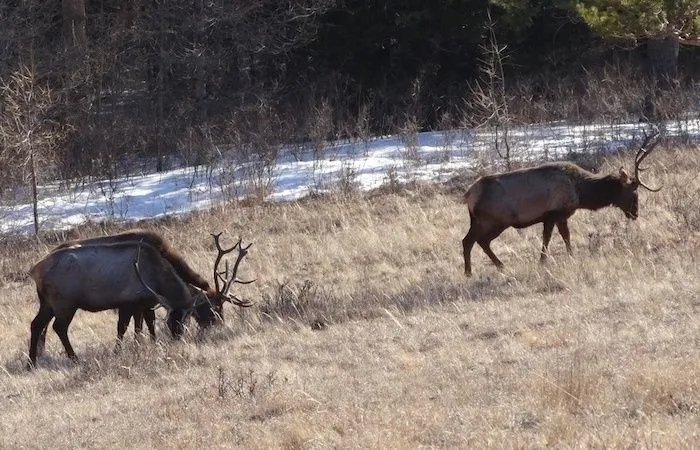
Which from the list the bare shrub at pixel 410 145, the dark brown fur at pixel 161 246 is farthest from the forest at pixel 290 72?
the dark brown fur at pixel 161 246

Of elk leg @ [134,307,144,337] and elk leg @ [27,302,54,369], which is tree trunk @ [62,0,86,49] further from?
elk leg @ [27,302,54,369]

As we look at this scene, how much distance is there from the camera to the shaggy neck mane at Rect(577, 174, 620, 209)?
14.2 m

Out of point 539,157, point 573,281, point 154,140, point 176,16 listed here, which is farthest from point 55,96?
point 573,281

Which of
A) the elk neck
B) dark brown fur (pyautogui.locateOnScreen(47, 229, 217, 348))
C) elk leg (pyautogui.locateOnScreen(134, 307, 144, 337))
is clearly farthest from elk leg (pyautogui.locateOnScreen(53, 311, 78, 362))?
the elk neck

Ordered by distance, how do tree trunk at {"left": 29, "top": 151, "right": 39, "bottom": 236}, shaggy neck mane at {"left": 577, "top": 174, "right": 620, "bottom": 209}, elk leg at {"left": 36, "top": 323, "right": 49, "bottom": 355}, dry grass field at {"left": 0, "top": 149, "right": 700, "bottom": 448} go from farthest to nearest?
tree trunk at {"left": 29, "top": 151, "right": 39, "bottom": 236} → shaggy neck mane at {"left": 577, "top": 174, "right": 620, "bottom": 209} → elk leg at {"left": 36, "top": 323, "right": 49, "bottom": 355} → dry grass field at {"left": 0, "top": 149, "right": 700, "bottom": 448}

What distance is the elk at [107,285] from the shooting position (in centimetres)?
1272

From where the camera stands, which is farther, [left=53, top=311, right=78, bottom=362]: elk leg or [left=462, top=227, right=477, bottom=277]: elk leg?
[left=462, top=227, right=477, bottom=277]: elk leg

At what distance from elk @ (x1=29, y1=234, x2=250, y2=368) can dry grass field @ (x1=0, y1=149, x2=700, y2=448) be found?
40 centimetres

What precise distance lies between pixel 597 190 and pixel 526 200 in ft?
3.38

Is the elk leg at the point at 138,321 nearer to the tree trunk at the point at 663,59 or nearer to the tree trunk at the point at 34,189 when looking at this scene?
the tree trunk at the point at 34,189

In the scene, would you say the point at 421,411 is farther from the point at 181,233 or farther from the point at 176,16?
the point at 176,16

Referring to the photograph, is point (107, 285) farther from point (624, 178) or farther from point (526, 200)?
point (624, 178)

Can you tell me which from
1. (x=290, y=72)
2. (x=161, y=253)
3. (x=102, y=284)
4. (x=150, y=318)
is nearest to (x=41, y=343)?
(x=102, y=284)

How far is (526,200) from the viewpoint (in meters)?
13.9
